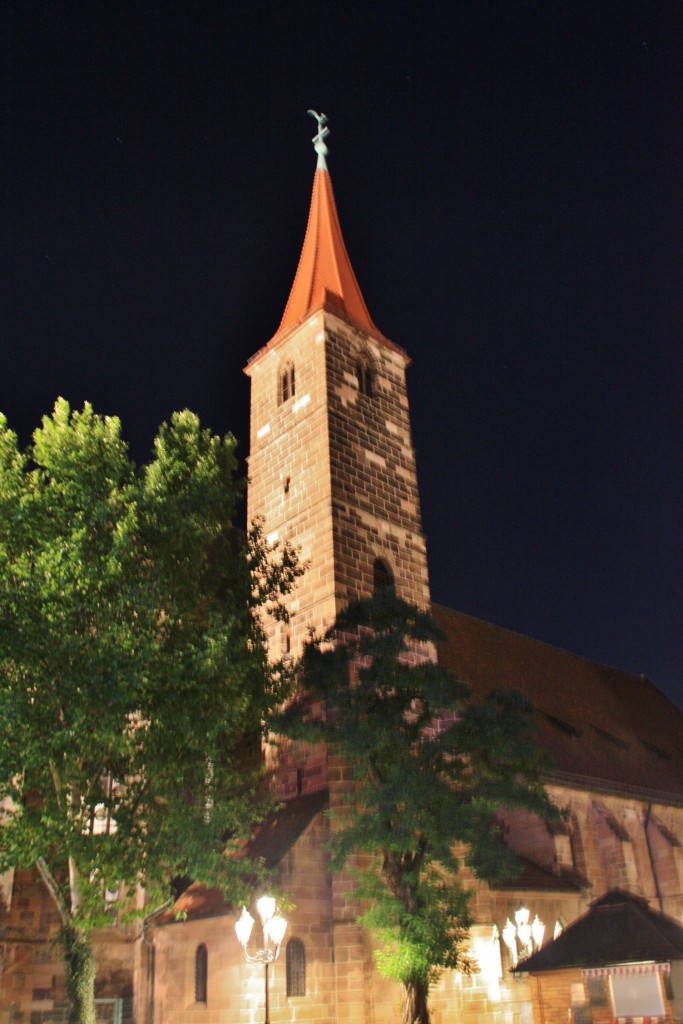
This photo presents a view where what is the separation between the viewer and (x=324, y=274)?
107 ft

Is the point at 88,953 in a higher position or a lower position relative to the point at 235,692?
lower

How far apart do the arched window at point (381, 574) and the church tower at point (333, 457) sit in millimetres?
36

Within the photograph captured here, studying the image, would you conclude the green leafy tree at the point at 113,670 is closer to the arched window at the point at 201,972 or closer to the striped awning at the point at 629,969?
the arched window at the point at 201,972

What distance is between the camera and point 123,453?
19.6m

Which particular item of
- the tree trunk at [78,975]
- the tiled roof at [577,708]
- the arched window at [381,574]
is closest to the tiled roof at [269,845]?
the tree trunk at [78,975]

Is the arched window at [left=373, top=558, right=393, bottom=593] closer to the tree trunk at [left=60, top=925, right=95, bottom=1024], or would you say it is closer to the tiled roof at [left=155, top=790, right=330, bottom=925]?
the tiled roof at [left=155, top=790, right=330, bottom=925]

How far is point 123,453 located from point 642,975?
1404 cm

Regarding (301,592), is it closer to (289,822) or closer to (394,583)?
(394,583)

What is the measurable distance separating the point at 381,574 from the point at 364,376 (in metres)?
7.11

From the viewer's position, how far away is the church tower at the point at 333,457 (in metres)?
24.8

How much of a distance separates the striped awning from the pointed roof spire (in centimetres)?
1964

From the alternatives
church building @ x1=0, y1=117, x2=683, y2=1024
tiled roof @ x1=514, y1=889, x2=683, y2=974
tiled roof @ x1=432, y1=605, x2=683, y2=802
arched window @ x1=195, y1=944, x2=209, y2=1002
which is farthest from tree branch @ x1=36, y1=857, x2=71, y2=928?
tiled roof @ x1=432, y1=605, x2=683, y2=802

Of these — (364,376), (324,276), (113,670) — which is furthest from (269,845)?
(324,276)

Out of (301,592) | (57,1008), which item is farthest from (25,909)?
(301,592)
